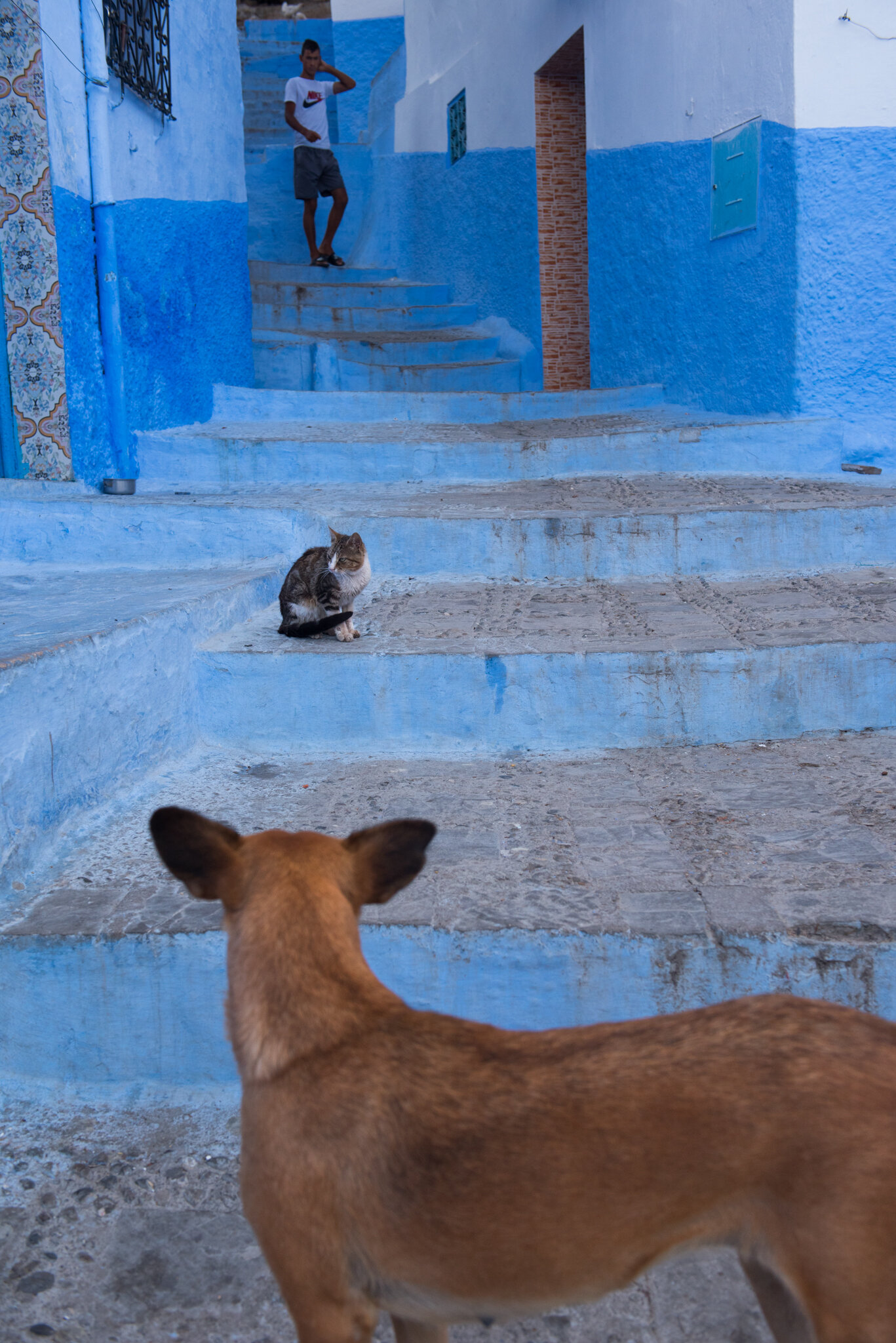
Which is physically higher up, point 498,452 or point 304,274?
point 304,274

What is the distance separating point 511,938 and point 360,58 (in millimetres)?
15440

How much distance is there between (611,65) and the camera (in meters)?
8.72

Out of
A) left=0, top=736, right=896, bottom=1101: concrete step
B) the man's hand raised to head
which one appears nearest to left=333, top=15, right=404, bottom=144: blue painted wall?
the man's hand raised to head

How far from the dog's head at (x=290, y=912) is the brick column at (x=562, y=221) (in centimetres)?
946

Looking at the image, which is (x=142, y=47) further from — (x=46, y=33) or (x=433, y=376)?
(x=433, y=376)

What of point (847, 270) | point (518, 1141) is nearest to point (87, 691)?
point (518, 1141)

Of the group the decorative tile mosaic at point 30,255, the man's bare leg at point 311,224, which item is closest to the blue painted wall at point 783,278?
the decorative tile mosaic at point 30,255

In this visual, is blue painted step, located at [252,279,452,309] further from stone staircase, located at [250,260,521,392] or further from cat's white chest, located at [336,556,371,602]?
cat's white chest, located at [336,556,371,602]

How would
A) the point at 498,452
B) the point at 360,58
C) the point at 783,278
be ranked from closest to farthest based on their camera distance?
the point at 783,278, the point at 498,452, the point at 360,58

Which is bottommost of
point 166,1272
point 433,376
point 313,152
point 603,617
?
point 166,1272

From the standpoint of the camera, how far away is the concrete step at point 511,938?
2566 millimetres

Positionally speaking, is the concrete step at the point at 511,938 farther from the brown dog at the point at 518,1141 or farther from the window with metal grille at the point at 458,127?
the window with metal grille at the point at 458,127

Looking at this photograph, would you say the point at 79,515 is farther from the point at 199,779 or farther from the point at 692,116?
the point at 692,116

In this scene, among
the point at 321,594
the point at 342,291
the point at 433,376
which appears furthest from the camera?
the point at 342,291
